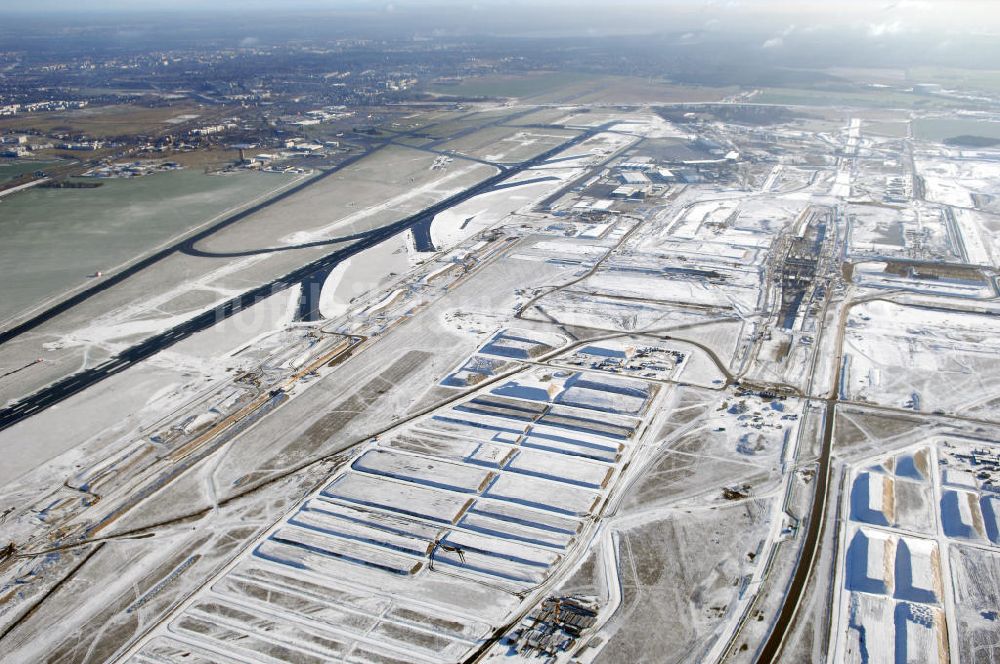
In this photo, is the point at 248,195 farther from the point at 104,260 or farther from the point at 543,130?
the point at 543,130

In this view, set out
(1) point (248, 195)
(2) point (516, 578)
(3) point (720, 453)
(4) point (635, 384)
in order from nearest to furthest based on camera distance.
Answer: (2) point (516, 578), (3) point (720, 453), (4) point (635, 384), (1) point (248, 195)

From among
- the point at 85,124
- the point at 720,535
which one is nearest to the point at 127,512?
the point at 720,535

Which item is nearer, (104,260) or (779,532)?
(779,532)

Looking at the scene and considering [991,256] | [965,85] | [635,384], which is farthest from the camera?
[965,85]

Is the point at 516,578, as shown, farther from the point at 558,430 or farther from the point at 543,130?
the point at 543,130

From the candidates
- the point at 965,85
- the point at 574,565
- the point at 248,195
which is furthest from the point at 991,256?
the point at 965,85

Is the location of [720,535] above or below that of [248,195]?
below

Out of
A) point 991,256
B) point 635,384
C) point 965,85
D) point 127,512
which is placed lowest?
point 127,512
